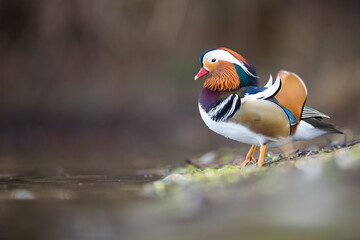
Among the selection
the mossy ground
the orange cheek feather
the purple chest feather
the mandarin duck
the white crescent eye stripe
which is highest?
the white crescent eye stripe

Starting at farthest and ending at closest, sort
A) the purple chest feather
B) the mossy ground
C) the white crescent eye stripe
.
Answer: the white crescent eye stripe, the purple chest feather, the mossy ground

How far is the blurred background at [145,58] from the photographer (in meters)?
8.49

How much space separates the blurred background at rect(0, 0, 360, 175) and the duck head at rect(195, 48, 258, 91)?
415cm

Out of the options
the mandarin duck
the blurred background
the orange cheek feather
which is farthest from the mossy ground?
the blurred background

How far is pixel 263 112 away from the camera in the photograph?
10.8 feet

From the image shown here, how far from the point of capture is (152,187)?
309cm

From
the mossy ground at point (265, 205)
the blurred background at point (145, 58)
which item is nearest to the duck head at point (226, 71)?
the mossy ground at point (265, 205)

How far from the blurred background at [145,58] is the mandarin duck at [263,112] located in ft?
14.1

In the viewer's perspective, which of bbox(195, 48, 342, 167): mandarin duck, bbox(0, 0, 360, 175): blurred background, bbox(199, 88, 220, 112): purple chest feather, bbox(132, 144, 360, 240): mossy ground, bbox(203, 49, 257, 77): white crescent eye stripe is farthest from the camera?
bbox(0, 0, 360, 175): blurred background

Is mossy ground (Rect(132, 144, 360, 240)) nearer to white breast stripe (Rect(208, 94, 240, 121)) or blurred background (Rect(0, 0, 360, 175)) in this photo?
white breast stripe (Rect(208, 94, 240, 121))

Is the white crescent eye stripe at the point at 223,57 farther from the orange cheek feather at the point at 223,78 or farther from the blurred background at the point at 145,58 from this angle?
the blurred background at the point at 145,58

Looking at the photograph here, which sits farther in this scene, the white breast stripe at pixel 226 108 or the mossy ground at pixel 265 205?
the white breast stripe at pixel 226 108

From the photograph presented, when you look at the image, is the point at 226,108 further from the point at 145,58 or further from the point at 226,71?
the point at 145,58

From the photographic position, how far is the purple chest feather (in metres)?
3.40
